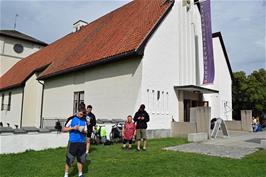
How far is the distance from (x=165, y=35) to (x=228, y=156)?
9.30m

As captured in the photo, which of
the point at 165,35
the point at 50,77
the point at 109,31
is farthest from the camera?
the point at 50,77

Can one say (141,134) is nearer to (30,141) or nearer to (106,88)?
(30,141)

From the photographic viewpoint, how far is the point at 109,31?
65.0ft

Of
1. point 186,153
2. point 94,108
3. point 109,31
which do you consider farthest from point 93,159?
point 109,31

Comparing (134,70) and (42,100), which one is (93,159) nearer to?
(134,70)

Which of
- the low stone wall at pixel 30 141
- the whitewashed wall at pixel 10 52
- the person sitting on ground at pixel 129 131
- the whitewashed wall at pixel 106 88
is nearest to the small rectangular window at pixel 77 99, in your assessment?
the whitewashed wall at pixel 106 88

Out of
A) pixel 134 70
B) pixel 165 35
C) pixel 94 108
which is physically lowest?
pixel 94 108

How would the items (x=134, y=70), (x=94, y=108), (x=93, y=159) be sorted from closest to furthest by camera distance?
(x=93, y=159) → (x=134, y=70) → (x=94, y=108)

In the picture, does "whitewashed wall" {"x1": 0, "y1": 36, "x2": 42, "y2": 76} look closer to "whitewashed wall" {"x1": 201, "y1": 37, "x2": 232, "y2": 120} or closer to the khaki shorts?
"whitewashed wall" {"x1": 201, "y1": 37, "x2": 232, "y2": 120}

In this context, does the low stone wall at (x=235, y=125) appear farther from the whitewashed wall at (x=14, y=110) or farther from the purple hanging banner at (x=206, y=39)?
the whitewashed wall at (x=14, y=110)

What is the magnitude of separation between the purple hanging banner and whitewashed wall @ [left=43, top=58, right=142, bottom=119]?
682cm

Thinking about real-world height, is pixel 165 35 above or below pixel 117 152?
above

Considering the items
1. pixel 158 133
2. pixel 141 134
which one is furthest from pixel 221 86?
pixel 141 134

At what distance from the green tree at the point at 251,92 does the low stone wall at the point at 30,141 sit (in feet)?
108
